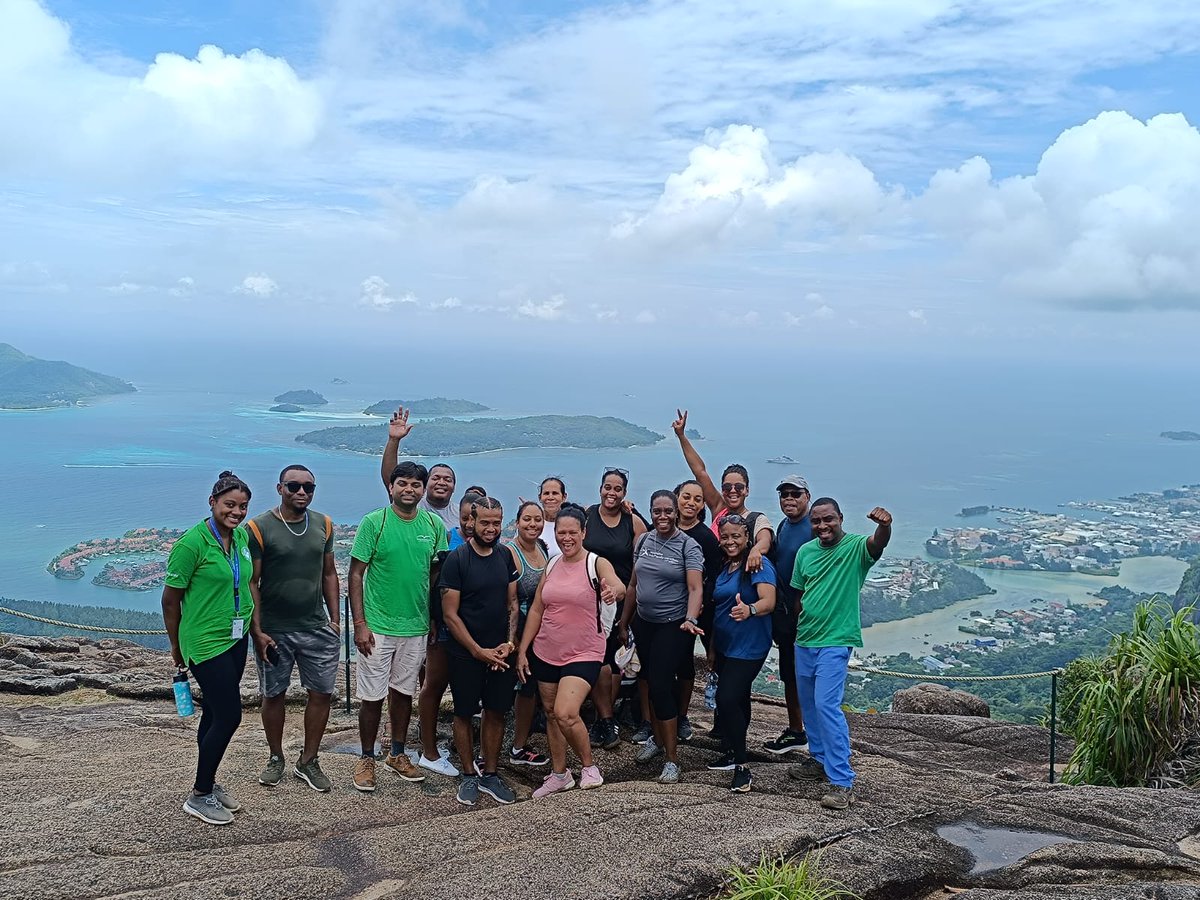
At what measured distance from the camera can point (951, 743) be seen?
8.23 meters

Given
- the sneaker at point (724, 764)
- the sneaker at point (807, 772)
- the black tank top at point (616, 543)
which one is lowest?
the sneaker at point (724, 764)

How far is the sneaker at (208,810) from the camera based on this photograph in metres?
4.91

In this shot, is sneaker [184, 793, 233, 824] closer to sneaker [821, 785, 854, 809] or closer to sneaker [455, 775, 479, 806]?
sneaker [455, 775, 479, 806]

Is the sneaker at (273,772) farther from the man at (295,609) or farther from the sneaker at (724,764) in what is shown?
the sneaker at (724,764)

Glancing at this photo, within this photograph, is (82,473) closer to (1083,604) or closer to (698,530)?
(1083,604)

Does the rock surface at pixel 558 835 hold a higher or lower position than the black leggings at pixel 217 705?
lower

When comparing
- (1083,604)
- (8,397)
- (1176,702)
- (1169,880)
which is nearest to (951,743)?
(1176,702)

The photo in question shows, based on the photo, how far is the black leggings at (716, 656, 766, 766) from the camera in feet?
18.6

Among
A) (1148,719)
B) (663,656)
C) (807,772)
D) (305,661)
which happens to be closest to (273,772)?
(305,661)

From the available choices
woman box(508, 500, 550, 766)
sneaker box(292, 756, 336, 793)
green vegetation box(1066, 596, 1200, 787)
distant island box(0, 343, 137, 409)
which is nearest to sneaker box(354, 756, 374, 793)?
sneaker box(292, 756, 336, 793)

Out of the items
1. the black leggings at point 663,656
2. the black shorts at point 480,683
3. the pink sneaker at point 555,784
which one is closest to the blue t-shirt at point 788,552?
the black leggings at point 663,656

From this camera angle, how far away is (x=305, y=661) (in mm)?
5480

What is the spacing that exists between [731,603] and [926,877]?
1886mm

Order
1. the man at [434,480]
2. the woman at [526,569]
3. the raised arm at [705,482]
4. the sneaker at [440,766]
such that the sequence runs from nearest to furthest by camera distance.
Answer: the woman at [526,569] → the sneaker at [440,766] → the man at [434,480] → the raised arm at [705,482]
